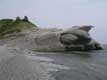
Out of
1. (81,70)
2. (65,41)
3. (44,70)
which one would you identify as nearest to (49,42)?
(65,41)

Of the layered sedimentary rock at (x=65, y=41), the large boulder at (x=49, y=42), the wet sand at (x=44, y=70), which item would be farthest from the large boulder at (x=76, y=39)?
the wet sand at (x=44, y=70)

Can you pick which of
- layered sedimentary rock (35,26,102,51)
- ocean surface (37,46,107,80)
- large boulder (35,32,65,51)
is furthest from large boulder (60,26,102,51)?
ocean surface (37,46,107,80)

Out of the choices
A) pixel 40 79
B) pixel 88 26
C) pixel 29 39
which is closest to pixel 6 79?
pixel 40 79

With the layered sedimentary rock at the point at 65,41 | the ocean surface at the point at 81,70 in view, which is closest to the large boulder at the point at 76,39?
the layered sedimentary rock at the point at 65,41

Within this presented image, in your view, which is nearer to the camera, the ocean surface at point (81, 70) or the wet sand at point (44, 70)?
the wet sand at point (44, 70)

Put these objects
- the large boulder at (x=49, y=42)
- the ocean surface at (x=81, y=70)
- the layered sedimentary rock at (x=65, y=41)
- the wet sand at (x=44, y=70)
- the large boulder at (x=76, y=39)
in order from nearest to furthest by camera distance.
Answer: the wet sand at (x=44, y=70), the ocean surface at (x=81, y=70), the large boulder at (x=49, y=42), the layered sedimentary rock at (x=65, y=41), the large boulder at (x=76, y=39)

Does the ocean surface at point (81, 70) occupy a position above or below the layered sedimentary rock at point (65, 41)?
below

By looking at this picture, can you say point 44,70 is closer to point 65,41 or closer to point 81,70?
point 81,70

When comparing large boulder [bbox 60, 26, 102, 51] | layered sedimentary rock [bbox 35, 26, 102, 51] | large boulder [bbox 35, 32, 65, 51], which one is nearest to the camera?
large boulder [bbox 35, 32, 65, 51]

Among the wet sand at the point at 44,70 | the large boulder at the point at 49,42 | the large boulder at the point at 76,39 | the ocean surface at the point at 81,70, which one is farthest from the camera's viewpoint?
the large boulder at the point at 76,39

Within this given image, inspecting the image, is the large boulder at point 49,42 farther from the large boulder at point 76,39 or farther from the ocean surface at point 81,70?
the ocean surface at point 81,70

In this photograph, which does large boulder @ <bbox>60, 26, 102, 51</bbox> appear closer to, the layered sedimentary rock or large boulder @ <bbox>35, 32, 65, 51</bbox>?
the layered sedimentary rock

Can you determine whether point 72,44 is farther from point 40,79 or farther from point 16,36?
point 40,79

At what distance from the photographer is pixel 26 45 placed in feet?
224
